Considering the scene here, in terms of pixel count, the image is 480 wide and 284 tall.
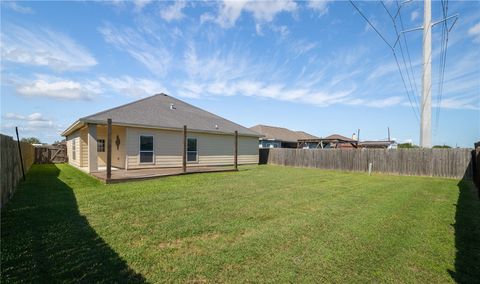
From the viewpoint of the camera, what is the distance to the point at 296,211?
6.07m

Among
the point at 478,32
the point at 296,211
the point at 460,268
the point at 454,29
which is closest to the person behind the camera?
the point at 460,268

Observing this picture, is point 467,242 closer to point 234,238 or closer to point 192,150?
point 234,238

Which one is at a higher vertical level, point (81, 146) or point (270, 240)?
point (81, 146)

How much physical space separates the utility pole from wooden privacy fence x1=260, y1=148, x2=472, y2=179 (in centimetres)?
291

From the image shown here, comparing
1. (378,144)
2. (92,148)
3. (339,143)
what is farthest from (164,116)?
(378,144)

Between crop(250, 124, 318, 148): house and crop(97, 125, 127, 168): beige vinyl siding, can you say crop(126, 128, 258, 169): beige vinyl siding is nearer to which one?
crop(97, 125, 127, 168): beige vinyl siding

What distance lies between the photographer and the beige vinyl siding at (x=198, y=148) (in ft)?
46.3

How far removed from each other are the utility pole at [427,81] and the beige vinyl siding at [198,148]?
12133mm

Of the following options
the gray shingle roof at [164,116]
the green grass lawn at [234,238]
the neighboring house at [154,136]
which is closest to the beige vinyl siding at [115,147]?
the neighboring house at [154,136]

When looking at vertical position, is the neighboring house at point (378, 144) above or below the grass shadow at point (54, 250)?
above

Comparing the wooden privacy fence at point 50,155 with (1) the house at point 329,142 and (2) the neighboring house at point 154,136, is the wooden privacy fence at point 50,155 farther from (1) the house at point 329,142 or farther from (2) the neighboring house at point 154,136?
(1) the house at point 329,142

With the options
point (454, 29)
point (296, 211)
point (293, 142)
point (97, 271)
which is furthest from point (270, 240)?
point (293, 142)

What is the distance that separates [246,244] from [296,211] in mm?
2432

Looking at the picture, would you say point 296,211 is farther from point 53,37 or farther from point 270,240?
point 53,37
